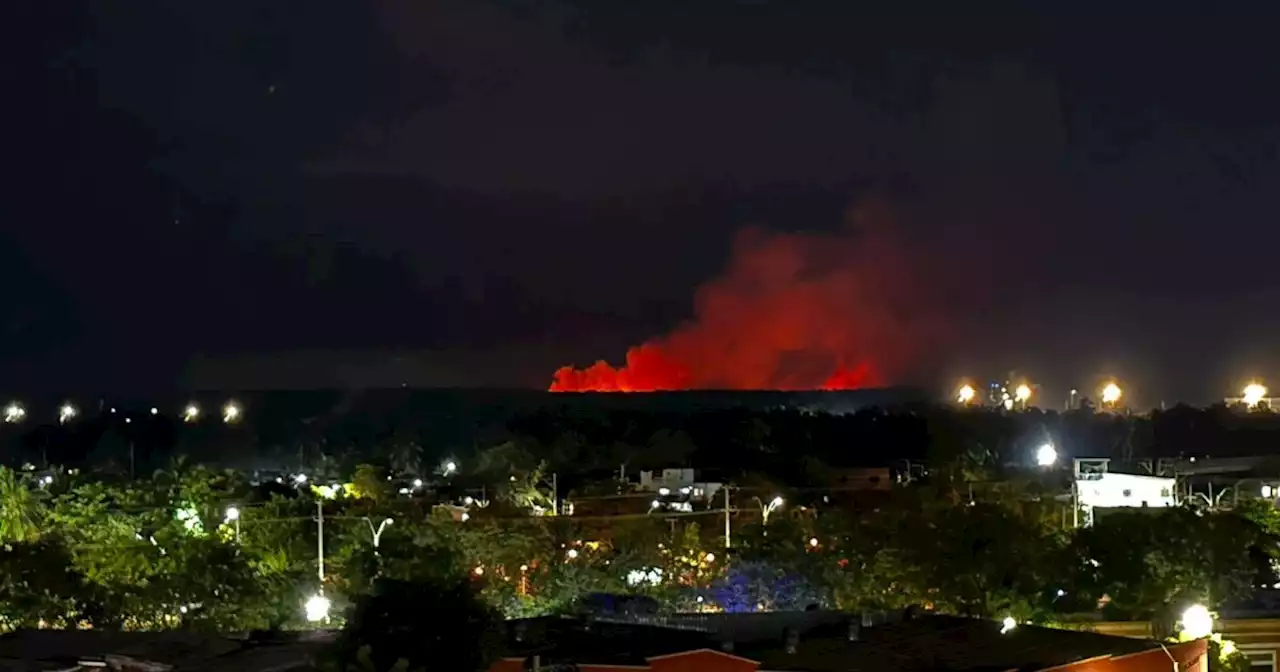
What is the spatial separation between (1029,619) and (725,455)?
39.2 metres

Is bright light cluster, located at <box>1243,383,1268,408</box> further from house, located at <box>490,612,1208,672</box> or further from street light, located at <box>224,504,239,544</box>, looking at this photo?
house, located at <box>490,612,1208,672</box>

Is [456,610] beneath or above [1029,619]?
above

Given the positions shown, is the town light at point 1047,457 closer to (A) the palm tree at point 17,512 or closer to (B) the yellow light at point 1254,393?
(B) the yellow light at point 1254,393

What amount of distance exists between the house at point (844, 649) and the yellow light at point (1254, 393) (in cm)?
4317

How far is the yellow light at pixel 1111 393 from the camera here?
54134mm

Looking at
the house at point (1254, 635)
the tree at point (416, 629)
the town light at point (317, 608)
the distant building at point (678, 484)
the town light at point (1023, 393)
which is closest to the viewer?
the tree at point (416, 629)

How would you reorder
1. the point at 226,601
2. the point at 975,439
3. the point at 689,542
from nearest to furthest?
the point at 226,601
the point at 689,542
the point at 975,439

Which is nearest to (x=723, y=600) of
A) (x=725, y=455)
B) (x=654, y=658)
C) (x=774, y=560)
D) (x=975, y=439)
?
(x=774, y=560)

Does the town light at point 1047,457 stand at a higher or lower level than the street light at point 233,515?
higher

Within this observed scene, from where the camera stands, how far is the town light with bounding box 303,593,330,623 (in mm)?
18062

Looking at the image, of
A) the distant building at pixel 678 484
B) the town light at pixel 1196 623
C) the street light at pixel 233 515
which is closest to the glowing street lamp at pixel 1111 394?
the distant building at pixel 678 484

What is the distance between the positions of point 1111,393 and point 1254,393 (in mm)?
5482

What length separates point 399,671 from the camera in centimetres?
927

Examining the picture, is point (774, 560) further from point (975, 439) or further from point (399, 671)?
point (975, 439)
